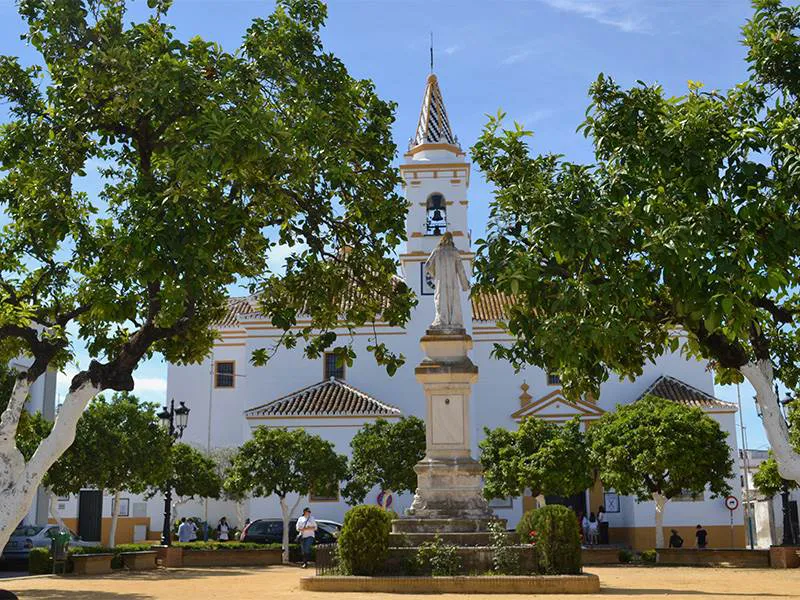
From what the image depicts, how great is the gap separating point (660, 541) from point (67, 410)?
72.3 feet

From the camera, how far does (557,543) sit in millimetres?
15711

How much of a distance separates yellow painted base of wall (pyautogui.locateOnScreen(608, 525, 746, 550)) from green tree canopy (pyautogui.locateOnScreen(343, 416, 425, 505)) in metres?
10.1

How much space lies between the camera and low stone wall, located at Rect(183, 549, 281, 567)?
26547 millimetres

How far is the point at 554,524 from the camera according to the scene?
15.8 metres

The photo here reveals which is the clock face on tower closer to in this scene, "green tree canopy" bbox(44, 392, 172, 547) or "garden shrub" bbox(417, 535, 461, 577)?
"green tree canopy" bbox(44, 392, 172, 547)

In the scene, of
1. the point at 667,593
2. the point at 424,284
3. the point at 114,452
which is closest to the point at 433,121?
the point at 424,284

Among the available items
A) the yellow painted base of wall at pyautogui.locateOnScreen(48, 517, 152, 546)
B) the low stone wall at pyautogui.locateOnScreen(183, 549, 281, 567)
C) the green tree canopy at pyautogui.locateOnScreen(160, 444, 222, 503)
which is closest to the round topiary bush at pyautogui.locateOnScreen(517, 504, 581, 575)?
the low stone wall at pyautogui.locateOnScreen(183, 549, 281, 567)

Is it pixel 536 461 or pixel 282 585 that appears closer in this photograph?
pixel 282 585

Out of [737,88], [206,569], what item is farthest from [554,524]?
[206,569]

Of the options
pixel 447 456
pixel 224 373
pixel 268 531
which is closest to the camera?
pixel 447 456

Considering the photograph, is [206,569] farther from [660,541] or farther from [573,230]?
[573,230]

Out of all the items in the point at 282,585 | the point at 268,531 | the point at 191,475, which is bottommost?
the point at 282,585

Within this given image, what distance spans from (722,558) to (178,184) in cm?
2111

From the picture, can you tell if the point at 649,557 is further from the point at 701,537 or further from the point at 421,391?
the point at 421,391
